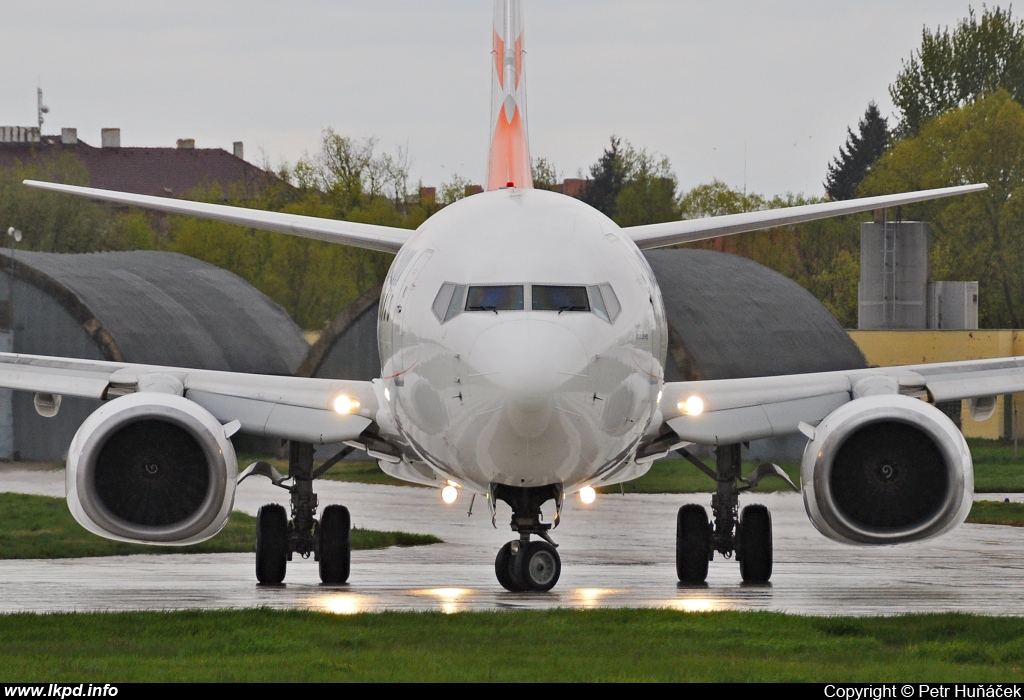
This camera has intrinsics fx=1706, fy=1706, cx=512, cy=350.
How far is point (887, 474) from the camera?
15.3 meters

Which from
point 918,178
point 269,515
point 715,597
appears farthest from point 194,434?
point 918,178

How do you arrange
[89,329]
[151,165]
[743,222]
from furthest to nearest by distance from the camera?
[151,165], [89,329], [743,222]

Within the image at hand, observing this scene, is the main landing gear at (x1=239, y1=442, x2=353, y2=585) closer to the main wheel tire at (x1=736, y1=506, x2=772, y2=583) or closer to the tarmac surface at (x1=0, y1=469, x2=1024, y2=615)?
the tarmac surface at (x1=0, y1=469, x2=1024, y2=615)

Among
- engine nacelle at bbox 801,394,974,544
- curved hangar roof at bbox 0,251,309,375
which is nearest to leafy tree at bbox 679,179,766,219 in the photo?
curved hangar roof at bbox 0,251,309,375

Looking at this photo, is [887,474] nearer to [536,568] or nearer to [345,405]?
[536,568]

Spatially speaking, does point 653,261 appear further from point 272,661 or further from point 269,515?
point 272,661

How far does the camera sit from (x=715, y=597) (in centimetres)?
1634

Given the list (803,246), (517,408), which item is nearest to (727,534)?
(517,408)

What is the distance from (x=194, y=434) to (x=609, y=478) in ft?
13.5

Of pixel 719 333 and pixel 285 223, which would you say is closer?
pixel 285 223

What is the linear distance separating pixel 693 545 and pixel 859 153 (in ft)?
287

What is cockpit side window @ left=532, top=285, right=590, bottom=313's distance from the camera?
1362cm

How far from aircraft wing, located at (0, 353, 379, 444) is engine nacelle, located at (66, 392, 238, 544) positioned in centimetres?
92
